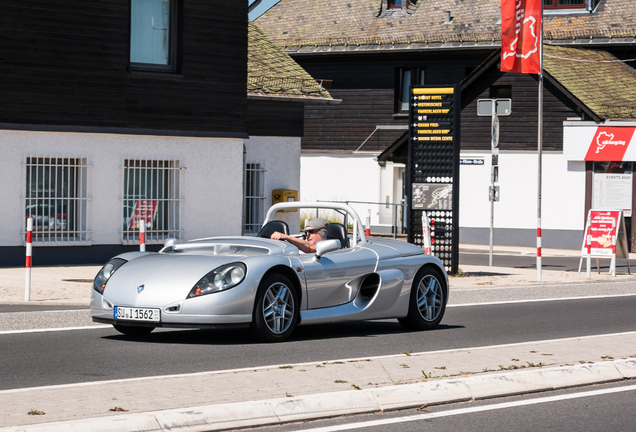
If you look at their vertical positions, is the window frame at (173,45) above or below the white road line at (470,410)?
above

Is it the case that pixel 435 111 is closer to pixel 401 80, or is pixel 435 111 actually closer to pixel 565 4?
pixel 565 4

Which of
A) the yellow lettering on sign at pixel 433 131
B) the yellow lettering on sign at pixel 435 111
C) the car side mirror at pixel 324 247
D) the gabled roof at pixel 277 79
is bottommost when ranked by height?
the car side mirror at pixel 324 247

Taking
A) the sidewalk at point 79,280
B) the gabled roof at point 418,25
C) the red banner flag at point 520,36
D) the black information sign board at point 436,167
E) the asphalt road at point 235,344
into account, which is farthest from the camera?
the gabled roof at point 418,25

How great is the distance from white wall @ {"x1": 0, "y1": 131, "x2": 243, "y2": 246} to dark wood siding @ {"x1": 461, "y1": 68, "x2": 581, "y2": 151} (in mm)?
13369

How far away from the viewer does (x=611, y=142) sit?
102 feet

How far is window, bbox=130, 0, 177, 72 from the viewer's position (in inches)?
837

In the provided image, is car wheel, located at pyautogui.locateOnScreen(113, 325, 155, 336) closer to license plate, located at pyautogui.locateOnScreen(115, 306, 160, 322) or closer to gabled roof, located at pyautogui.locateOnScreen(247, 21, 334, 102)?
license plate, located at pyautogui.locateOnScreen(115, 306, 160, 322)

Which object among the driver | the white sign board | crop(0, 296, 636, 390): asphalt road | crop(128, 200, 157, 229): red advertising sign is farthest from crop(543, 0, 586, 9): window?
the driver

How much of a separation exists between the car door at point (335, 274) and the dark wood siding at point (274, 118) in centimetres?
1420

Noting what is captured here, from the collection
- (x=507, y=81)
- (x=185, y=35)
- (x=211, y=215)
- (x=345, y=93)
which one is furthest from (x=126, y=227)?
(x=345, y=93)

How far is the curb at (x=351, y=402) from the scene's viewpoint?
6.10m

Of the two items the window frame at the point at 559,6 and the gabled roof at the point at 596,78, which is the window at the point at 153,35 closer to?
the gabled roof at the point at 596,78

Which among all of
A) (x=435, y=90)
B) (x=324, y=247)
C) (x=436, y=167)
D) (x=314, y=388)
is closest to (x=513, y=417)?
(x=314, y=388)

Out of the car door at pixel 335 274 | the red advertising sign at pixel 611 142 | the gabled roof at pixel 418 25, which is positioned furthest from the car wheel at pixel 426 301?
the gabled roof at pixel 418 25
